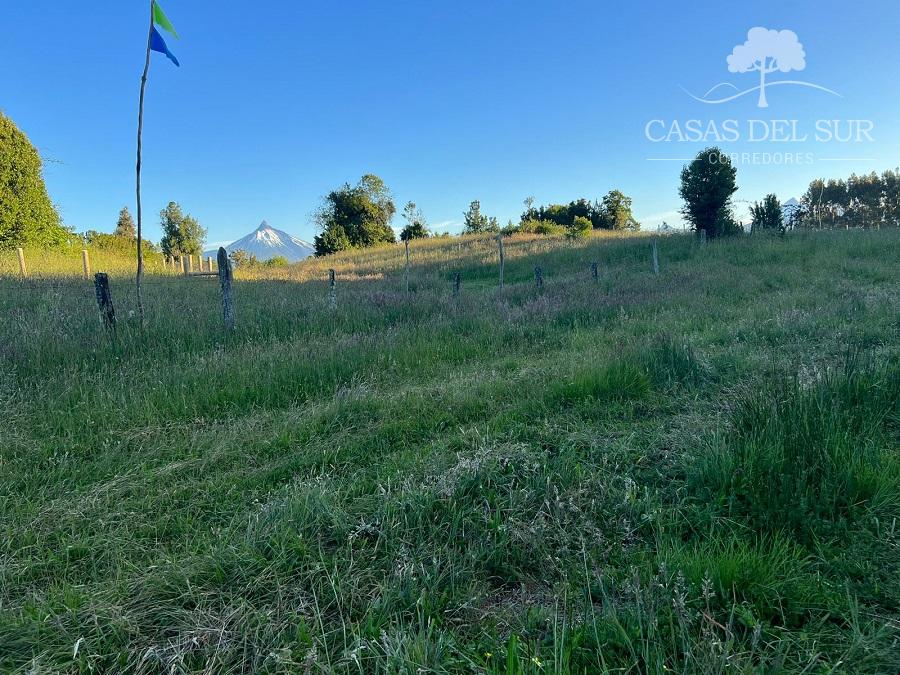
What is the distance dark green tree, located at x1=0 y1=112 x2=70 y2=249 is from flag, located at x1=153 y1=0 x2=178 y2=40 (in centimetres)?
1888

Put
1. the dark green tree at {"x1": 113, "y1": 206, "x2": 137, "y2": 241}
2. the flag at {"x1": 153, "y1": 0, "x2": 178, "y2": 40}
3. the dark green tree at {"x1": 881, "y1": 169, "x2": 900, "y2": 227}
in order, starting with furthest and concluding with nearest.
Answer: the dark green tree at {"x1": 113, "y1": 206, "x2": 137, "y2": 241} < the dark green tree at {"x1": 881, "y1": 169, "x2": 900, "y2": 227} < the flag at {"x1": 153, "y1": 0, "x2": 178, "y2": 40}

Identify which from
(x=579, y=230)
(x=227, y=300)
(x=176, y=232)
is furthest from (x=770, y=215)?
(x=176, y=232)

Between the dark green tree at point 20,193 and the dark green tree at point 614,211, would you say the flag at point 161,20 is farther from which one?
the dark green tree at point 614,211

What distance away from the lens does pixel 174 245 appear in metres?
53.8

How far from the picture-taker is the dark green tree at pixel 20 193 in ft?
58.0

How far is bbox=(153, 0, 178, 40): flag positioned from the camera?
5.92 metres

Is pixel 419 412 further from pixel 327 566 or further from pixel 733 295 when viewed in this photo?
pixel 733 295

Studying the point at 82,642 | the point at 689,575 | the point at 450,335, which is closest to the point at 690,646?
the point at 689,575

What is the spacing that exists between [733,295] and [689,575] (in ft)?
34.6

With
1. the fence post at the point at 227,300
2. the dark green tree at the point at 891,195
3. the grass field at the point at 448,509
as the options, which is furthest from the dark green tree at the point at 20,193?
the dark green tree at the point at 891,195

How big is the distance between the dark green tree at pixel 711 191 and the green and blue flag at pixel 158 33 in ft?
74.9

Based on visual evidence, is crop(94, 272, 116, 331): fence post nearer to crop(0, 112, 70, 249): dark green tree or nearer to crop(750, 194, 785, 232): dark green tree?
crop(0, 112, 70, 249): dark green tree

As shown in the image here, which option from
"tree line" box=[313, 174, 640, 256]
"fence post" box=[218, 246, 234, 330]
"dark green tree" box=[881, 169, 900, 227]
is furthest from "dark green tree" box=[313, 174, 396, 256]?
"dark green tree" box=[881, 169, 900, 227]

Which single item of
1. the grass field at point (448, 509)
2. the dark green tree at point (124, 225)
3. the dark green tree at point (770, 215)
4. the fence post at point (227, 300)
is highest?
the dark green tree at point (124, 225)
